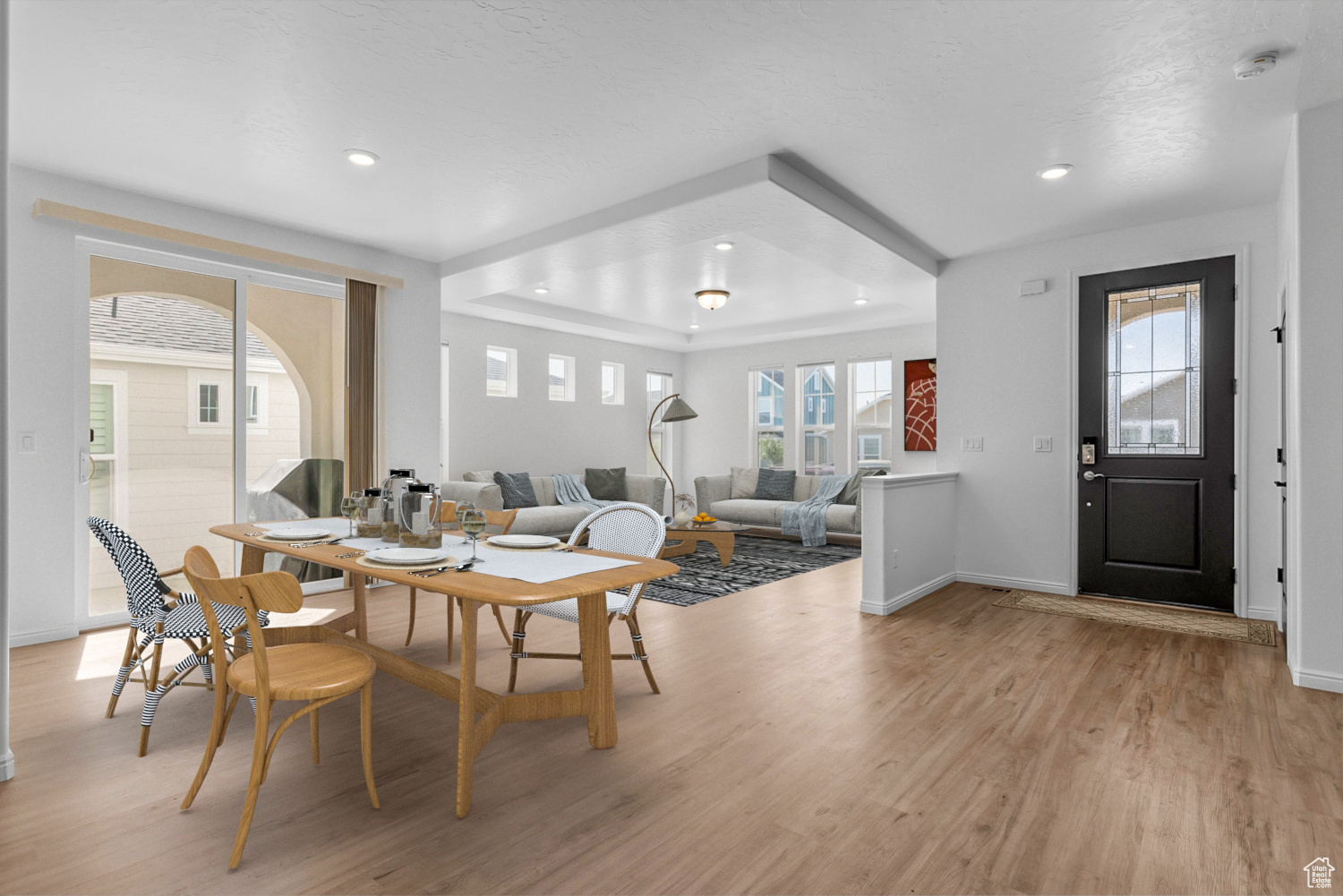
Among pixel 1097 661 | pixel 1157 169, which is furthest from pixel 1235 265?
pixel 1097 661

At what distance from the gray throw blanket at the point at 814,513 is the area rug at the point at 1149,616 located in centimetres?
274

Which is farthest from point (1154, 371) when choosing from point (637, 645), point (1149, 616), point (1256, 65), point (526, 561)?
point (526, 561)

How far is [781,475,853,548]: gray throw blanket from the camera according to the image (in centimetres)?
753

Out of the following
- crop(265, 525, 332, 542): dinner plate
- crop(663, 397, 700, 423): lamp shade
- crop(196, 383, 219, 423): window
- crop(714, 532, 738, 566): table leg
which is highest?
crop(663, 397, 700, 423): lamp shade

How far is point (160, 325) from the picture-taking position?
13.5 ft

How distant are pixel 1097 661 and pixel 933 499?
5.58 ft

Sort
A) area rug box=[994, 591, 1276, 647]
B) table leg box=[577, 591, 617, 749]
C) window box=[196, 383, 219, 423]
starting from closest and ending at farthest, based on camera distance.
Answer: table leg box=[577, 591, 617, 749] → area rug box=[994, 591, 1276, 647] → window box=[196, 383, 219, 423]

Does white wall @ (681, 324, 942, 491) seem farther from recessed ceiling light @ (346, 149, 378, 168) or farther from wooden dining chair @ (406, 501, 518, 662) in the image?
recessed ceiling light @ (346, 149, 378, 168)

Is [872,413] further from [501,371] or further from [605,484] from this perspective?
[501,371]

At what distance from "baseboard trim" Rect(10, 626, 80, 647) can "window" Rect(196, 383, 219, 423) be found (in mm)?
1318

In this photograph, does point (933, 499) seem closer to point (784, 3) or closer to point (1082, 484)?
point (1082, 484)

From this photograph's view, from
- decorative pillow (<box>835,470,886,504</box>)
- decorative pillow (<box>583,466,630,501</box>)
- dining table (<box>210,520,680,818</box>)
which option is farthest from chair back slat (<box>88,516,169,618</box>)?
decorative pillow (<box>835,470,886,504</box>)

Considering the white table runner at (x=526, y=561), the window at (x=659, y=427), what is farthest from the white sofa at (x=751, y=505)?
the white table runner at (x=526, y=561)

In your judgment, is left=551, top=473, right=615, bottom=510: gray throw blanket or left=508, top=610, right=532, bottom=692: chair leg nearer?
left=508, top=610, right=532, bottom=692: chair leg
